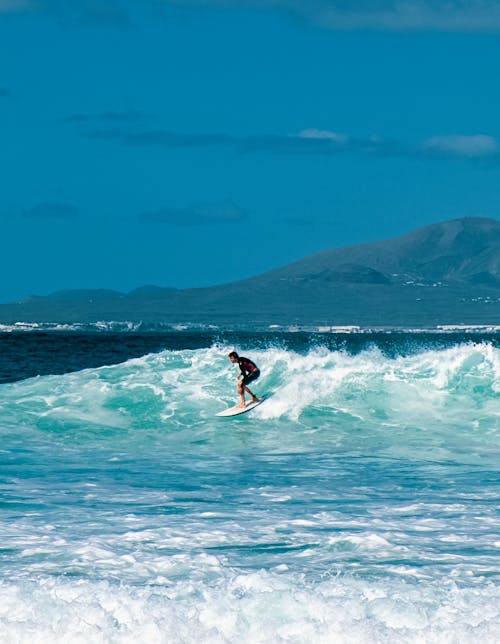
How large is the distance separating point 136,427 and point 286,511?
1291cm

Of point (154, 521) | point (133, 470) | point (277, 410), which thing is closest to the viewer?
point (154, 521)

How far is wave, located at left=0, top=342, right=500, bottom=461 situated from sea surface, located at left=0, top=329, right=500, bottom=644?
13 centimetres

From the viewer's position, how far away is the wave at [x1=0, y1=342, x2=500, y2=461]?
23.4 meters

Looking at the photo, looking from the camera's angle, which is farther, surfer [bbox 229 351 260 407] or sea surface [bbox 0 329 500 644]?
surfer [bbox 229 351 260 407]

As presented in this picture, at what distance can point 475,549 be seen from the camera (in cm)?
1120

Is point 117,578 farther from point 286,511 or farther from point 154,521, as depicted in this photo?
point 286,511

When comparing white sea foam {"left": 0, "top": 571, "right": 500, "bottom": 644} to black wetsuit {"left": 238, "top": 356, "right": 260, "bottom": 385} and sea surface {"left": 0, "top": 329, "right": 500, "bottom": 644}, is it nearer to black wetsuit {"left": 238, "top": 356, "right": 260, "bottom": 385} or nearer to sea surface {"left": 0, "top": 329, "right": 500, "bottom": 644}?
sea surface {"left": 0, "top": 329, "right": 500, "bottom": 644}

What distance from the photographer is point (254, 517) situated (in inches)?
520

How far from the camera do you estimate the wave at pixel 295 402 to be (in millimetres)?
23375

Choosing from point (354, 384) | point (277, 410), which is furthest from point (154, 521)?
point (354, 384)

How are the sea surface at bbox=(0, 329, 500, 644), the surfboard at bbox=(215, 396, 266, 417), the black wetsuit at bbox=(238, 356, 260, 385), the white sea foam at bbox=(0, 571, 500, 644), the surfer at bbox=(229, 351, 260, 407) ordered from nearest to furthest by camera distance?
the white sea foam at bbox=(0, 571, 500, 644) → the sea surface at bbox=(0, 329, 500, 644) → the surfboard at bbox=(215, 396, 266, 417) → the surfer at bbox=(229, 351, 260, 407) → the black wetsuit at bbox=(238, 356, 260, 385)

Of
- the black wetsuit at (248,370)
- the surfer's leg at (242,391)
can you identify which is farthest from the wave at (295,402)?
the black wetsuit at (248,370)

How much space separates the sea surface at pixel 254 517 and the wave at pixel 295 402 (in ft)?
0.44

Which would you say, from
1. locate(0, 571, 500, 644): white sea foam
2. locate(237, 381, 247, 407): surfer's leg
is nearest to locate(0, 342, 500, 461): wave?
locate(237, 381, 247, 407): surfer's leg
